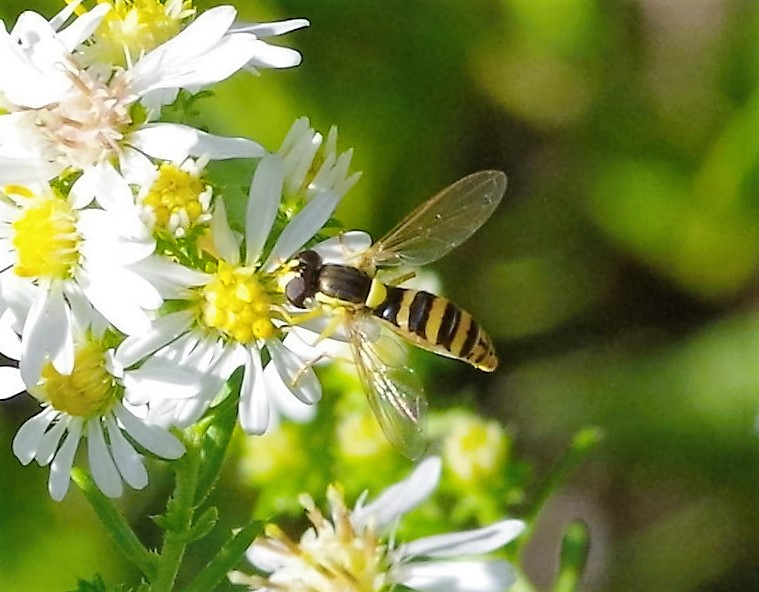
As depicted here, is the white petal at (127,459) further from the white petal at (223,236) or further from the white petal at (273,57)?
the white petal at (273,57)

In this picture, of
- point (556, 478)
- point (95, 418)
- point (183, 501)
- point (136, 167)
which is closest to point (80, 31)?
point (136, 167)

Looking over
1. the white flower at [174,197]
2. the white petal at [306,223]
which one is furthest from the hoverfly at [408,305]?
the white flower at [174,197]

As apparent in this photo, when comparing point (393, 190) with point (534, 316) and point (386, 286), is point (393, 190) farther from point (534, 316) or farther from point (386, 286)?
point (386, 286)

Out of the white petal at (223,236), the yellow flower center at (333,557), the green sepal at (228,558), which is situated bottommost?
the yellow flower center at (333,557)

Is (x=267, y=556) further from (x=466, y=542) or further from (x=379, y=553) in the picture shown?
(x=466, y=542)

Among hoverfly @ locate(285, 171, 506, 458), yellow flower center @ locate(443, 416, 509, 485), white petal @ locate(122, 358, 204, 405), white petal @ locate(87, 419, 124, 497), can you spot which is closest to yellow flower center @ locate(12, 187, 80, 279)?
white petal @ locate(122, 358, 204, 405)

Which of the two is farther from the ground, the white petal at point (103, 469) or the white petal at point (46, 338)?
the white petal at point (46, 338)

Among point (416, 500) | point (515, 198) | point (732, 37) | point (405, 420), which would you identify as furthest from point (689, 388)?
point (405, 420)
